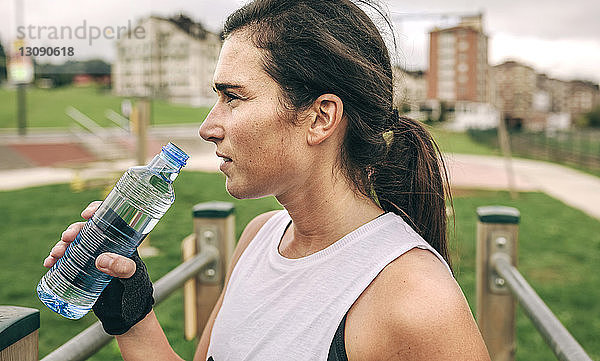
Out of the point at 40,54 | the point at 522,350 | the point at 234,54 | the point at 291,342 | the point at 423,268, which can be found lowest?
the point at 522,350

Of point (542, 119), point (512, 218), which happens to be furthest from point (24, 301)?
point (542, 119)

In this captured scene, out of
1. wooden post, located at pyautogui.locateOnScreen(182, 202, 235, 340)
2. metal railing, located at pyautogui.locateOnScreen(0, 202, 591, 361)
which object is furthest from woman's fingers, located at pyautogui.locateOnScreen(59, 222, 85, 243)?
wooden post, located at pyautogui.locateOnScreen(182, 202, 235, 340)

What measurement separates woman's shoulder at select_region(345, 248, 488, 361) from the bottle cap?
0.41m

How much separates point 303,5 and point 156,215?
0.48 metres

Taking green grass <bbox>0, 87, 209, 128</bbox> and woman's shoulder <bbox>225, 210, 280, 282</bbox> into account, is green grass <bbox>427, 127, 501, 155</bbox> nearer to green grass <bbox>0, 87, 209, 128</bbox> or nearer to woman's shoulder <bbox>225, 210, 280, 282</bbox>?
woman's shoulder <bbox>225, 210, 280, 282</bbox>

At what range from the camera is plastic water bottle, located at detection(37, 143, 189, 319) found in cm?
113

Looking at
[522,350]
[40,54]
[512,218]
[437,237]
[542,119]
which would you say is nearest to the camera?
[437,237]

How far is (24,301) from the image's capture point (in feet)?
15.7

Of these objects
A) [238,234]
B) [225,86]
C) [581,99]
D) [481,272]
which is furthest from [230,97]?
[581,99]

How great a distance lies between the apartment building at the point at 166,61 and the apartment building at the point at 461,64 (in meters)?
4.25

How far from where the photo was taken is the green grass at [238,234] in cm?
421

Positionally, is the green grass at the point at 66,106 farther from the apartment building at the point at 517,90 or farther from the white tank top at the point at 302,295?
the white tank top at the point at 302,295

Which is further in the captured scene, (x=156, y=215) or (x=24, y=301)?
(x=24, y=301)

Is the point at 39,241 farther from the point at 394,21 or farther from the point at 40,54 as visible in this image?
the point at 394,21
